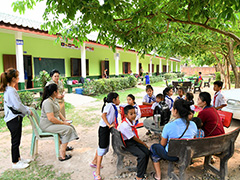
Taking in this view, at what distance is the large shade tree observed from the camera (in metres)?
2.88

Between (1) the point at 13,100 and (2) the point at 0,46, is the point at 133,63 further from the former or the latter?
(1) the point at 13,100

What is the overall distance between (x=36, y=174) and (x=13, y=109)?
1.15m

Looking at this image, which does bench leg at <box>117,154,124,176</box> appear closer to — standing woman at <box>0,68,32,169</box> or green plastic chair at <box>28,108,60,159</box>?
green plastic chair at <box>28,108,60,159</box>

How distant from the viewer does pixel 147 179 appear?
2.81 meters

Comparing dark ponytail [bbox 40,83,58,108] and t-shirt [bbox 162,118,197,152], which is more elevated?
dark ponytail [bbox 40,83,58,108]

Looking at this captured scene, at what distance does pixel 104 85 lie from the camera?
37.6 feet

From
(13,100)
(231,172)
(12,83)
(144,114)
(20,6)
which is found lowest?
(231,172)

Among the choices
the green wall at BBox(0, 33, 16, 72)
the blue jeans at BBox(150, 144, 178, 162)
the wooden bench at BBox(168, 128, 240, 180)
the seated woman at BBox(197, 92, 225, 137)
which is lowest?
the blue jeans at BBox(150, 144, 178, 162)

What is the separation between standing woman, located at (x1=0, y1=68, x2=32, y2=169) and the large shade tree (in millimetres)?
1477

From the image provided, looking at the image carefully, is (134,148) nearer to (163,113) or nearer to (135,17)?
(163,113)

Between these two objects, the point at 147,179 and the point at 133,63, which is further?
the point at 133,63

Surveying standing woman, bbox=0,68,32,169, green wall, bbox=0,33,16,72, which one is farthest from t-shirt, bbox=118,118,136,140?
green wall, bbox=0,33,16,72

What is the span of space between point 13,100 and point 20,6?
2264 millimetres

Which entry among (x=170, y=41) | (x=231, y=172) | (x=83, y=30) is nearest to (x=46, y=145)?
(x=83, y=30)
